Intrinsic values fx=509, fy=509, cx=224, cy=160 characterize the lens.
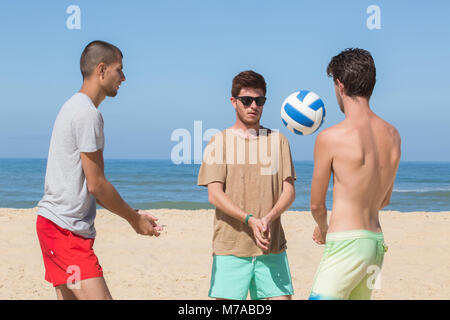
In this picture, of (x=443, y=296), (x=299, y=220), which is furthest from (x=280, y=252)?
(x=299, y=220)

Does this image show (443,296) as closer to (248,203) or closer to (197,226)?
(248,203)

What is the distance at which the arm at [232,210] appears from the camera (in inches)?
131

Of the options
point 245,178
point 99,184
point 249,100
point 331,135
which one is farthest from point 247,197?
point 99,184

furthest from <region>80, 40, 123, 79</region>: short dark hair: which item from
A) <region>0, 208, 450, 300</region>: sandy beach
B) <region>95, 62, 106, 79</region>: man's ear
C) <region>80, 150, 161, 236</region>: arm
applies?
<region>0, 208, 450, 300</region>: sandy beach

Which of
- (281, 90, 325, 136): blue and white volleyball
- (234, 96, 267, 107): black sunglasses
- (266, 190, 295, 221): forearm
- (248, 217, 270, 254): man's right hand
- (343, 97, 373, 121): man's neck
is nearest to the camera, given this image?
(343, 97, 373, 121): man's neck

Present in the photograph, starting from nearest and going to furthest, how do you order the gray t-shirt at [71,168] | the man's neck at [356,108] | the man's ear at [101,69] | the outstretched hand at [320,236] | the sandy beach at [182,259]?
the man's neck at [356,108] < the gray t-shirt at [71,168] < the man's ear at [101,69] < the outstretched hand at [320,236] < the sandy beach at [182,259]

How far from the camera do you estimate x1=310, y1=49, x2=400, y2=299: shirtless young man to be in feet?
8.94

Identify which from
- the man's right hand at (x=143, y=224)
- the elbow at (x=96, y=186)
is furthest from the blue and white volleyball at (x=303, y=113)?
the elbow at (x=96, y=186)

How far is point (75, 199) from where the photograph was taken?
2.97 m

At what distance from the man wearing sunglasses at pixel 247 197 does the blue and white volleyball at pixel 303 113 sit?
1.10 m

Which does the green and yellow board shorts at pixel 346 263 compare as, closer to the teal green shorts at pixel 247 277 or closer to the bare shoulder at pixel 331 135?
the bare shoulder at pixel 331 135

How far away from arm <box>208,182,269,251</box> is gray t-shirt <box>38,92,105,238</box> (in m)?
0.86

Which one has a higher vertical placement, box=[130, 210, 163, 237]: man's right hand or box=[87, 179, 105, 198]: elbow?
box=[87, 179, 105, 198]: elbow

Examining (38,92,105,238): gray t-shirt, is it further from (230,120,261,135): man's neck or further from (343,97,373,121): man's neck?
(343,97,373,121): man's neck
